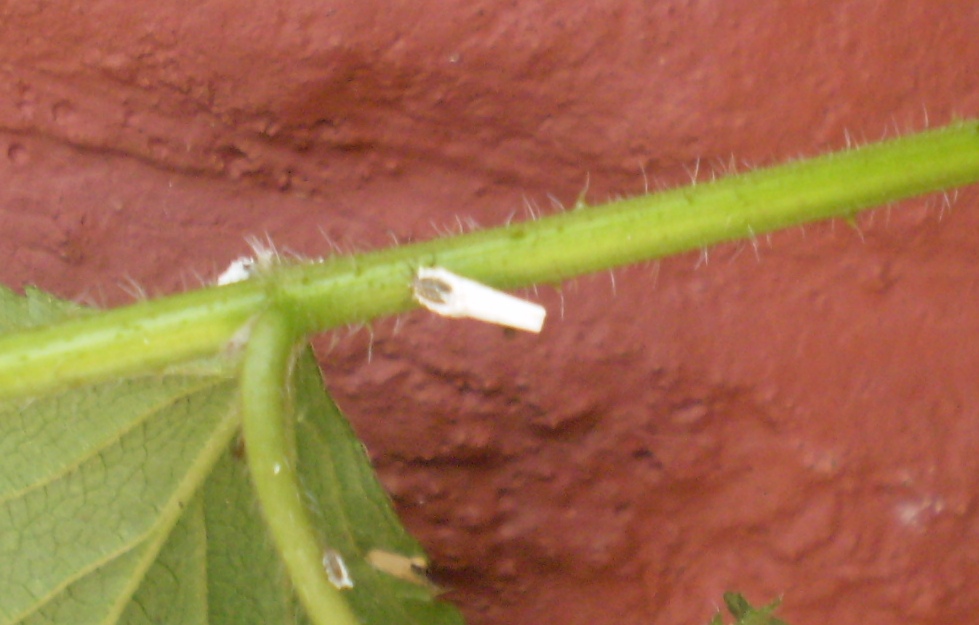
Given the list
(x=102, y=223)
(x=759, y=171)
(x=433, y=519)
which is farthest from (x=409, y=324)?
(x=759, y=171)

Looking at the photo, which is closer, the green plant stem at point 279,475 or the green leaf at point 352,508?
the green plant stem at point 279,475

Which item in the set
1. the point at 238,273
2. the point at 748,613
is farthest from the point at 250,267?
the point at 748,613

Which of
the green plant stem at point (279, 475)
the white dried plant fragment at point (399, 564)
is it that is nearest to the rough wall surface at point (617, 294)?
the white dried plant fragment at point (399, 564)

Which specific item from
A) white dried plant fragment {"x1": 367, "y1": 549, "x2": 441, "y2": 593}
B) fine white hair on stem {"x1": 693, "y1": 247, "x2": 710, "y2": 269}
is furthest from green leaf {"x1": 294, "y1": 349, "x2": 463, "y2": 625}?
fine white hair on stem {"x1": 693, "y1": 247, "x2": 710, "y2": 269}

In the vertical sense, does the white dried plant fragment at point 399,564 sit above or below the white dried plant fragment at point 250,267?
below

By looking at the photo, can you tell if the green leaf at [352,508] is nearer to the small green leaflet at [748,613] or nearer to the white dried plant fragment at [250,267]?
the white dried plant fragment at [250,267]

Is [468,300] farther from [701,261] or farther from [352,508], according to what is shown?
[701,261]

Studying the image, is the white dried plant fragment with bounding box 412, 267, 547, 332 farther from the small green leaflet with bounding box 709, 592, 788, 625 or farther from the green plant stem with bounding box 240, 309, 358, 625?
the small green leaflet with bounding box 709, 592, 788, 625
